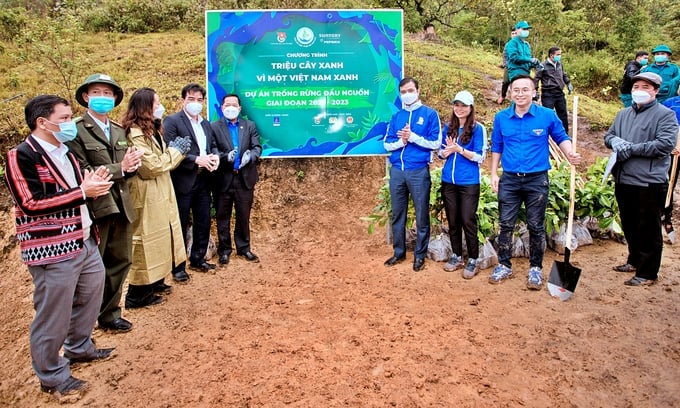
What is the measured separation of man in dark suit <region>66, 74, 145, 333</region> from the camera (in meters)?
3.44

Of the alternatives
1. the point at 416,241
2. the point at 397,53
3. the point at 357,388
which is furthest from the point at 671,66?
the point at 357,388

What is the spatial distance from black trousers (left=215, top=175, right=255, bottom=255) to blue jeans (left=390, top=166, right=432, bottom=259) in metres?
1.58

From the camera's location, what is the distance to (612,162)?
438cm

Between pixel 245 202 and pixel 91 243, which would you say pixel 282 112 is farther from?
pixel 91 243

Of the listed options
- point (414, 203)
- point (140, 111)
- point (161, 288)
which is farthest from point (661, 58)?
point (161, 288)

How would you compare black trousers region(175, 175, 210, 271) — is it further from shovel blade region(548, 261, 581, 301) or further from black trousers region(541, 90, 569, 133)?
black trousers region(541, 90, 569, 133)

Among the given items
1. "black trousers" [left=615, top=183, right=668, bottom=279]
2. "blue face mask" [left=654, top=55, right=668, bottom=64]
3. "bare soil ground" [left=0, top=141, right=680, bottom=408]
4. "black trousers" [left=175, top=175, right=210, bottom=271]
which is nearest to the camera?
"bare soil ground" [left=0, top=141, right=680, bottom=408]

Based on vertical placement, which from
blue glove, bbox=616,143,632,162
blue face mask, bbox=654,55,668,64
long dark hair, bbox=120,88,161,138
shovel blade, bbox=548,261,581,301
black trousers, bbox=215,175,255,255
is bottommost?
shovel blade, bbox=548,261,581,301

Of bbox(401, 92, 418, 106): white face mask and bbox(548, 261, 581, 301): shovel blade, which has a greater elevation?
bbox(401, 92, 418, 106): white face mask

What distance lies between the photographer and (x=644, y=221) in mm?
4344

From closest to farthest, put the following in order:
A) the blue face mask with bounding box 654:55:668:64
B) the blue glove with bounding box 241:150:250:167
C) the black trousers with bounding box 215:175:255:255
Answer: the blue glove with bounding box 241:150:250:167 < the black trousers with bounding box 215:175:255:255 < the blue face mask with bounding box 654:55:668:64

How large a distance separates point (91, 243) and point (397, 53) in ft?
12.7

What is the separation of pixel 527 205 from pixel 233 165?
2969mm

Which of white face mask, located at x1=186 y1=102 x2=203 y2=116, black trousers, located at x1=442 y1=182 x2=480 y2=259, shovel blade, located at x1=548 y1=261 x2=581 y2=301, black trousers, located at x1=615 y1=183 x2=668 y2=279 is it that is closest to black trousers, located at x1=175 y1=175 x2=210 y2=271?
white face mask, located at x1=186 y1=102 x2=203 y2=116
